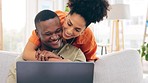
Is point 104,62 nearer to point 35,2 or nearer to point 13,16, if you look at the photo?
point 13,16

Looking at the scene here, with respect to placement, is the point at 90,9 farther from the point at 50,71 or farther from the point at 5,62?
the point at 5,62

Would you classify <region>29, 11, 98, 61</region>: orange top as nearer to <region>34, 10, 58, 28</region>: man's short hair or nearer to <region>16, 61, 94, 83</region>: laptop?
<region>34, 10, 58, 28</region>: man's short hair

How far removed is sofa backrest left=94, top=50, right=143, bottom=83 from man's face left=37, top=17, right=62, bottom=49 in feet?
0.99

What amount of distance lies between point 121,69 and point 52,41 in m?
0.40

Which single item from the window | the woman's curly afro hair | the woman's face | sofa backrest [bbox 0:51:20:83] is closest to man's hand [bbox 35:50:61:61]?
the woman's face

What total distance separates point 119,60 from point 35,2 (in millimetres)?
3184

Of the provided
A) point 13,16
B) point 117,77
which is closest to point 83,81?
point 117,77

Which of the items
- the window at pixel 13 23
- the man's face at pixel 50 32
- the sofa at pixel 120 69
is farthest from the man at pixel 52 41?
the window at pixel 13 23

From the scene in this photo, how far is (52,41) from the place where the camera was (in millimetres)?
972

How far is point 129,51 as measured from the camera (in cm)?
113

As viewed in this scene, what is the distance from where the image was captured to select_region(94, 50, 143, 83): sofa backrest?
43.3 inches

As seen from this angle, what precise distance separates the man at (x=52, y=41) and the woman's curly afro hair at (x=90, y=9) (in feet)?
0.32

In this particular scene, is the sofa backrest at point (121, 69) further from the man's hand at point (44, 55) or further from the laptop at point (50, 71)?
the laptop at point (50, 71)

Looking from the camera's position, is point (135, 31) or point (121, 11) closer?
point (121, 11)
